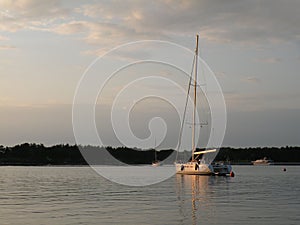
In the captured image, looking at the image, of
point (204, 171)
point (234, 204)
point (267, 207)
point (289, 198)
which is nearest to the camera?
point (267, 207)

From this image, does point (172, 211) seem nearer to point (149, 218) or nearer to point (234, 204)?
point (149, 218)

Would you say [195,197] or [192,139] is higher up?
[192,139]

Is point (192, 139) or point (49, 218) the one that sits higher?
point (192, 139)

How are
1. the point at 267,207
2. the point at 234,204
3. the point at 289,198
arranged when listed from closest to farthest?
the point at 267,207 < the point at 234,204 < the point at 289,198

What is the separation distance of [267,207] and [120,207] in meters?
11.3

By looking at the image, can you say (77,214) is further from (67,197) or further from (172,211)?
(67,197)

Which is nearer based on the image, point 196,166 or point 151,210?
point 151,210

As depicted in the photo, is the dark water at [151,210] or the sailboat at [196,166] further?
the sailboat at [196,166]

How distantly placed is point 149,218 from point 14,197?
2171cm

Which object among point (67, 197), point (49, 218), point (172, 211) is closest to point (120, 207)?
point (172, 211)

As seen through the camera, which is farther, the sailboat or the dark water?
the sailboat

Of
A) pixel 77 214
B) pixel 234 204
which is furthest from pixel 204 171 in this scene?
pixel 77 214

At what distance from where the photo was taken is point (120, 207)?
41969 millimetres

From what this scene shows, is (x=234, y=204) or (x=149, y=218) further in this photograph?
(x=234, y=204)
